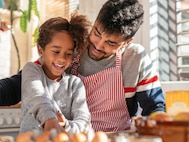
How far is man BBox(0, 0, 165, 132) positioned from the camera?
1154mm

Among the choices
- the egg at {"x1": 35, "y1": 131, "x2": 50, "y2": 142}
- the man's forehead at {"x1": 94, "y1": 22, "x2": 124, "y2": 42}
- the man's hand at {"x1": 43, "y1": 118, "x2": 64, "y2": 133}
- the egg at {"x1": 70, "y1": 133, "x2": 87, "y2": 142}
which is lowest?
the man's hand at {"x1": 43, "y1": 118, "x2": 64, "y2": 133}

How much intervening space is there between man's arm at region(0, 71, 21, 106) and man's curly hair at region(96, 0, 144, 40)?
0.38 meters

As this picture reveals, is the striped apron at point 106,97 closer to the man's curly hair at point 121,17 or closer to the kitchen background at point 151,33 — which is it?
the man's curly hair at point 121,17

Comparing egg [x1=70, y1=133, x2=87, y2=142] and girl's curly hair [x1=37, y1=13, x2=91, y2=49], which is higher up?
girl's curly hair [x1=37, y1=13, x2=91, y2=49]

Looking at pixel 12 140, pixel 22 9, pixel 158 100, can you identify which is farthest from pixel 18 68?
pixel 12 140

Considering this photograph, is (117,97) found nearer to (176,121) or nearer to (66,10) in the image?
(176,121)

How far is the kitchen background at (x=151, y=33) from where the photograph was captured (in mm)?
1695

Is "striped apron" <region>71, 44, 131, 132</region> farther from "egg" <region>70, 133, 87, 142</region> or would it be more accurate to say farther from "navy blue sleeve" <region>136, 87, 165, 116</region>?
"egg" <region>70, 133, 87, 142</region>

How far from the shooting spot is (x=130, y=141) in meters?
0.57

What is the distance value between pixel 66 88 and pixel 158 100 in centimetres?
35

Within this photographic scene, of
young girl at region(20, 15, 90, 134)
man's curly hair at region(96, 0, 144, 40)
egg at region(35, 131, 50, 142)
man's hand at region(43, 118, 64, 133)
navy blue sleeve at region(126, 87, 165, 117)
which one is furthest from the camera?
navy blue sleeve at region(126, 87, 165, 117)

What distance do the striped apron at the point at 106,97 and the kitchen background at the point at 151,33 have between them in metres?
0.60

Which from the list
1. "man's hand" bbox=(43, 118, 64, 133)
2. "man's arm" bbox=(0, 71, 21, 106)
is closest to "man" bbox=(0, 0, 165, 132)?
"man's arm" bbox=(0, 71, 21, 106)

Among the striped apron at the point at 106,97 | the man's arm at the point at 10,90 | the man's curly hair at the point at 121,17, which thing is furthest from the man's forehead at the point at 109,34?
the man's arm at the point at 10,90
